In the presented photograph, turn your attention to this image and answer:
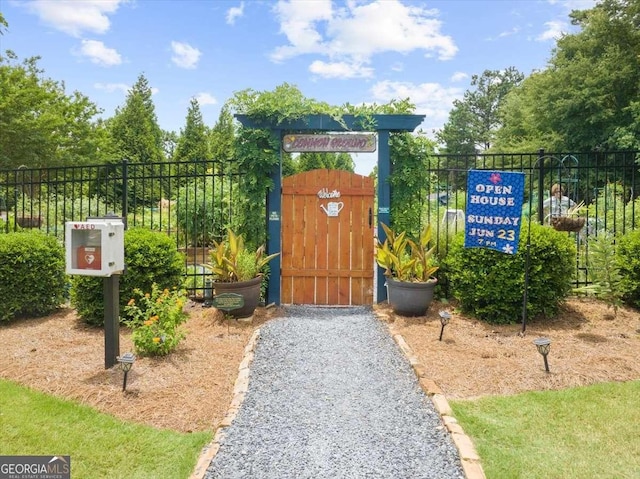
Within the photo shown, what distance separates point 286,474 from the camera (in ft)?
8.55

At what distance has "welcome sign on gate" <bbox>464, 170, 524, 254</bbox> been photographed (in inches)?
211

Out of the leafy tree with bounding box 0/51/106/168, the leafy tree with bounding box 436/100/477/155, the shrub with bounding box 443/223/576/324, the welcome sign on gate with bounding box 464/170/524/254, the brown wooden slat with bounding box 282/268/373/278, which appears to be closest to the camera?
the welcome sign on gate with bounding box 464/170/524/254

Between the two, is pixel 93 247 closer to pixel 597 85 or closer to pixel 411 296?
pixel 411 296

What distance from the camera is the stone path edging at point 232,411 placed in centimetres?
267

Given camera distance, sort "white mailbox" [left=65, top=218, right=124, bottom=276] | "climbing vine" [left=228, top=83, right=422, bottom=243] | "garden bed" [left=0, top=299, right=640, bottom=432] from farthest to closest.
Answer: "climbing vine" [left=228, top=83, right=422, bottom=243], "white mailbox" [left=65, top=218, right=124, bottom=276], "garden bed" [left=0, top=299, right=640, bottom=432]

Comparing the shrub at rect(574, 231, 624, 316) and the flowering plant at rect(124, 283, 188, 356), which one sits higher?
the shrub at rect(574, 231, 624, 316)

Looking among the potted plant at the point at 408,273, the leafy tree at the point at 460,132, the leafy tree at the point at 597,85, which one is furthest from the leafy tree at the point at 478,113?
the potted plant at the point at 408,273

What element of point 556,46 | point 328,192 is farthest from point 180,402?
point 556,46

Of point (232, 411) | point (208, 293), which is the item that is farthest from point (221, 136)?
point (232, 411)

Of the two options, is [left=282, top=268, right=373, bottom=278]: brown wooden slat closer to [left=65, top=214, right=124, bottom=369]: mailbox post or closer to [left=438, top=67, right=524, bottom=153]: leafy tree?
[left=65, top=214, right=124, bottom=369]: mailbox post

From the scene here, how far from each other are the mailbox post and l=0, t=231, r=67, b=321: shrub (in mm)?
2290

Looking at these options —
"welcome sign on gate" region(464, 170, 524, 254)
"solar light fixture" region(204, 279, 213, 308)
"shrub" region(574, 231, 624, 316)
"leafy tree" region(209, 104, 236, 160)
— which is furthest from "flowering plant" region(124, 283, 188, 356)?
"leafy tree" region(209, 104, 236, 160)

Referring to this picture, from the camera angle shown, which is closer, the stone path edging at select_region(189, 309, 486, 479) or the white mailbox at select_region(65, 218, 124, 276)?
the stone path edging at select_region(189, 309, 486, 479)

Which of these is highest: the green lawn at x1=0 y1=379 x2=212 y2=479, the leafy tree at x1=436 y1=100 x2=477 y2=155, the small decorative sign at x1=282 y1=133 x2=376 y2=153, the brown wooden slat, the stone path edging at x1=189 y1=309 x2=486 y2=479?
the leafy tree at x1=436 y1=100 x2=477 y2=155
